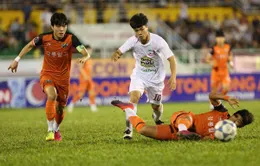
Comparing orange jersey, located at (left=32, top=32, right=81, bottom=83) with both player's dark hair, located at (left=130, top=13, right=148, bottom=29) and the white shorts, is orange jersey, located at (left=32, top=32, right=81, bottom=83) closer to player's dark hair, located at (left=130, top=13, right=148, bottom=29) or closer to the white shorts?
player's dark hair, located at (left=130, top=13, right=148, bottom=29)

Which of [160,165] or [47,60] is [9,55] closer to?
[47,60]

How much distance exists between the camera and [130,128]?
1045cm

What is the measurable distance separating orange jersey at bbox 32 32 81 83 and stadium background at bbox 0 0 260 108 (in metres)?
13.8

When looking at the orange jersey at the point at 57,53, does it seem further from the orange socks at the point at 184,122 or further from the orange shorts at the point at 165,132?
the orange socks at the point at 184,122

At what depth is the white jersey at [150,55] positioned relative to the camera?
10812mm

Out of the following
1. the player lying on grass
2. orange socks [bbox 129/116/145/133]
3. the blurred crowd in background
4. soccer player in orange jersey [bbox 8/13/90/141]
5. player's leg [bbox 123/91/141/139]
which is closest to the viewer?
the player lying on grass

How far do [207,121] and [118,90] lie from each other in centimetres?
1648

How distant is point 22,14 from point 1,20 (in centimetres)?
164

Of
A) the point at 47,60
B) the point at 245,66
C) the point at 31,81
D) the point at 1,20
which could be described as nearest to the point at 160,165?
the point at 47,60

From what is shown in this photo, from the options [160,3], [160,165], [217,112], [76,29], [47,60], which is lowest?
[160,165]

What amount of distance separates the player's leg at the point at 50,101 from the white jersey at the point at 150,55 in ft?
4.99

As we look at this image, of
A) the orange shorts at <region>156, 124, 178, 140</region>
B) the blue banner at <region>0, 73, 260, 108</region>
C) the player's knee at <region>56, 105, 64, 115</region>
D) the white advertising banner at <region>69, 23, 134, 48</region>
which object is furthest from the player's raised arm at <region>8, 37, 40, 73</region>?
the white advertising banner at <region>69, 23, 134, 48</region>

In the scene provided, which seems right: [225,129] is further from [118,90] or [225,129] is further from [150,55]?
[118,90]

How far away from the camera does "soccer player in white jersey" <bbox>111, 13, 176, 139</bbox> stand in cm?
1050
